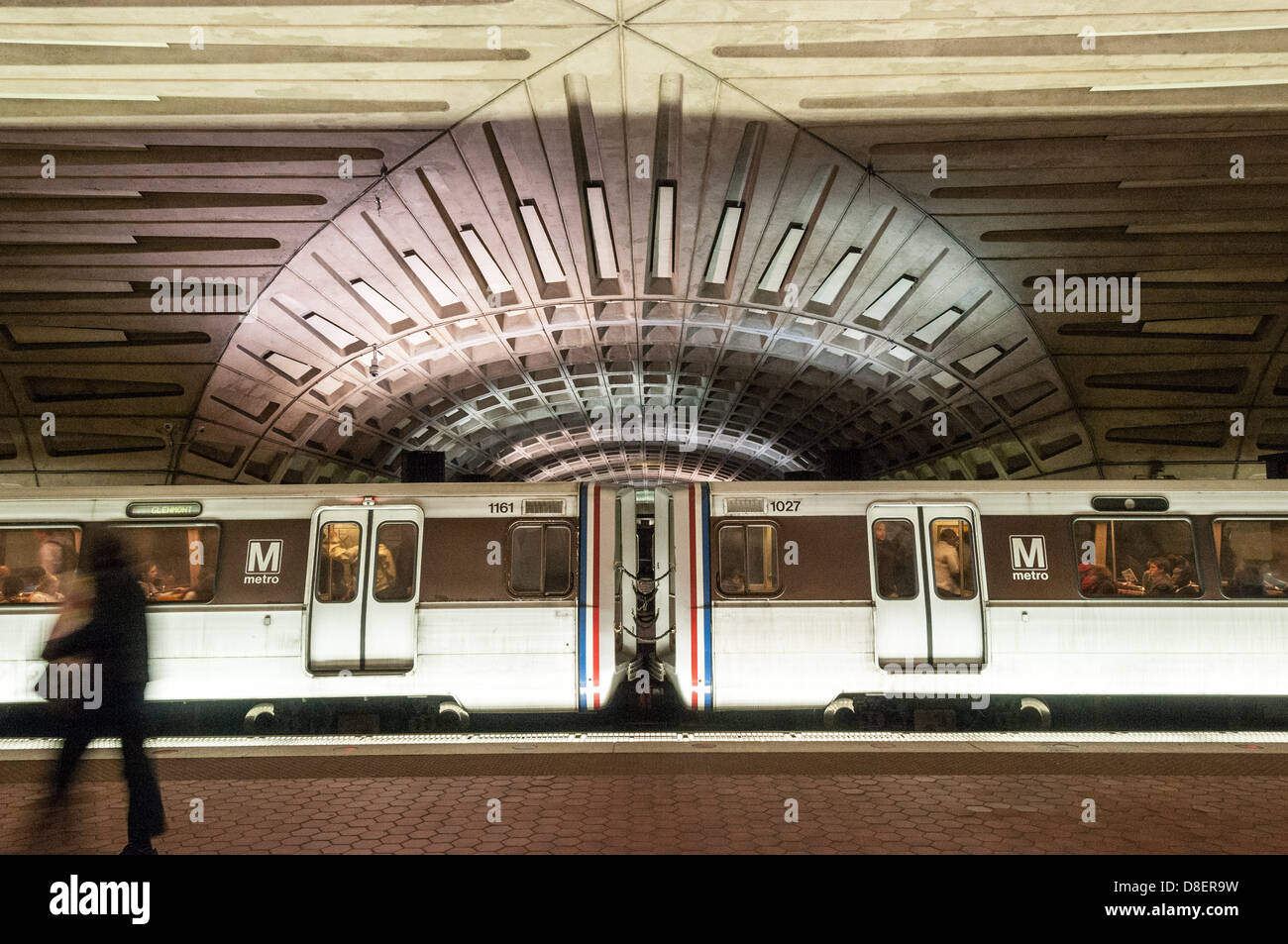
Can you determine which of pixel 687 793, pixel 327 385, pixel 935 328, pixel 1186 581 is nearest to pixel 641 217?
pixel 935 328

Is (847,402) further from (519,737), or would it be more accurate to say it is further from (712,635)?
(519,737)

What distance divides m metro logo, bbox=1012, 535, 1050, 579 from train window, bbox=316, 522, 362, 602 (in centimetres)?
776

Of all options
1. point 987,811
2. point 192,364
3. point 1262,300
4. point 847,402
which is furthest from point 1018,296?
point 192,364

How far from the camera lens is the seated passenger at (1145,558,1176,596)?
924 cm

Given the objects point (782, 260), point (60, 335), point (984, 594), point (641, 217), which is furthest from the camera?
point (60, 335)

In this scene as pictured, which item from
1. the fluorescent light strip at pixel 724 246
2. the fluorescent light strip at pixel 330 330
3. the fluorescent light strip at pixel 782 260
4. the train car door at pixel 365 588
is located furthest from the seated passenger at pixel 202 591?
the fluorescent light strip at pixel 782 260

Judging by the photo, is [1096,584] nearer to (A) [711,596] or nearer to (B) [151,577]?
(A) [711,596]

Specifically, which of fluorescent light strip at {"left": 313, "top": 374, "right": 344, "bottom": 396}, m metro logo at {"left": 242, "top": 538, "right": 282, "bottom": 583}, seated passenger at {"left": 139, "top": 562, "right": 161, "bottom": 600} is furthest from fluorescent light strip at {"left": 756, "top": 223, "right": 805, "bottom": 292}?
seated passenger at {"left": 139, "top": 562, "right": 161, "bottom": 600}

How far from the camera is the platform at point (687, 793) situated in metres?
5.38

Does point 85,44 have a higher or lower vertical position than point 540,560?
higher

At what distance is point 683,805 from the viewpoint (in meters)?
6.05

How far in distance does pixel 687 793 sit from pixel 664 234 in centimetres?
1388

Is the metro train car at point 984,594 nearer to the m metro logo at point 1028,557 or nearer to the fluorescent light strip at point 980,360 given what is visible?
the m metro logo at point 1028,557

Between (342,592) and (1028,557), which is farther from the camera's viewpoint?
(342,592)
